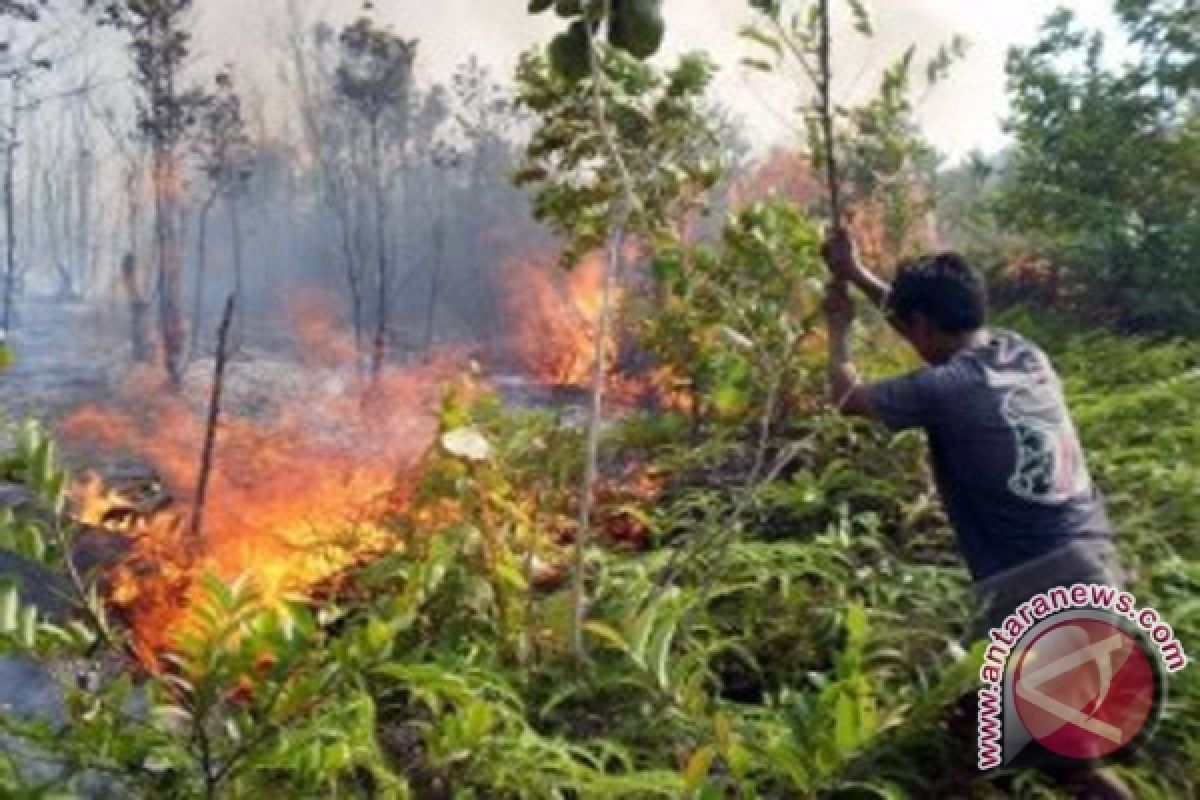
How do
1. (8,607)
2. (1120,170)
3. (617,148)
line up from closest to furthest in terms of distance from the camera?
(8,607) < (617,148) < (1120,170)

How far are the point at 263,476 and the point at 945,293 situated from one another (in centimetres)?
1096

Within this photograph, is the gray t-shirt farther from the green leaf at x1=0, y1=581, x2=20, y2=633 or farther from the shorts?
the green leaf at x1=0, y1=581, x2=20, y2=633

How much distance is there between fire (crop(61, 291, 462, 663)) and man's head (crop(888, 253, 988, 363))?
6.32 feet

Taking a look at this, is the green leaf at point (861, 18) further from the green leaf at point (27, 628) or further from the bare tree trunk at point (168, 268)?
the bare tree trunk at point (168, 268)

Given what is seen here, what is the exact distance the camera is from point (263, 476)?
13383 mm

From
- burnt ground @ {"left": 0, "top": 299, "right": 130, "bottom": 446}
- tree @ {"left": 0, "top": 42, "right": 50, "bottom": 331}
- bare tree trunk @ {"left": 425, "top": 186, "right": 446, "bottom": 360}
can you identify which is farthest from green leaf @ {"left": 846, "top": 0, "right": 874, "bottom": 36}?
bare tree trunk @ {"left": 425, "top": 186, "right": 446, "bottom": 360}

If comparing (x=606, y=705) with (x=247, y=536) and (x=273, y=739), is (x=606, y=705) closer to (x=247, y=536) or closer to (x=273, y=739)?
(x=273, y=739)

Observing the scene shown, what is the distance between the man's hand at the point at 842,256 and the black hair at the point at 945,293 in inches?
12.2

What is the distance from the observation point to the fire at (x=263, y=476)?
16.1ft

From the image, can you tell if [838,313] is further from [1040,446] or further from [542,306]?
[542,306]

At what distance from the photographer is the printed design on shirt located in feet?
10.7

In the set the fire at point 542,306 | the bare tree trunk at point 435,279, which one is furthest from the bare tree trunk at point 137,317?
the fire at point 542,306

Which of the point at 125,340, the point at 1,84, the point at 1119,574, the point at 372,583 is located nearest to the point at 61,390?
the point at 125,340

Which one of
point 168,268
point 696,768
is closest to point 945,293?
point 696,768
